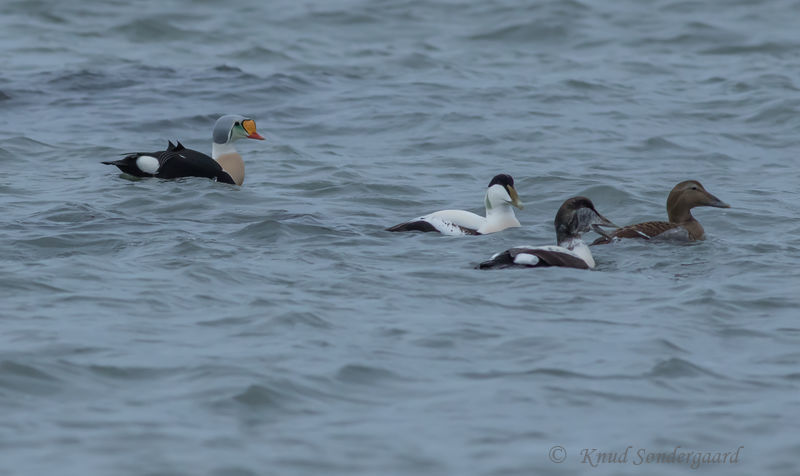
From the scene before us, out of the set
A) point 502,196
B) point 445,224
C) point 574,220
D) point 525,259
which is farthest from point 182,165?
point 525,259

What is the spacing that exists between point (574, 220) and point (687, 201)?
1.52m

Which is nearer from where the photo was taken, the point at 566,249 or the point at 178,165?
the point at 566,249

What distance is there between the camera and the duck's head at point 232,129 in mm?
13844

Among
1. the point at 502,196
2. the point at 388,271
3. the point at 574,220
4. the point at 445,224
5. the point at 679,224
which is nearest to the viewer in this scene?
the point at 388,271

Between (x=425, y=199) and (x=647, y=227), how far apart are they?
2.64 m

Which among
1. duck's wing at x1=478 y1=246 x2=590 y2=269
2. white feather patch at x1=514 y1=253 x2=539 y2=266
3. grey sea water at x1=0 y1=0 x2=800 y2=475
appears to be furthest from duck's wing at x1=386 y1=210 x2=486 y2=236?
white feather patch at x1=514 y1=253 x2=539 y2=266

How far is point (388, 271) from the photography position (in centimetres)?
930

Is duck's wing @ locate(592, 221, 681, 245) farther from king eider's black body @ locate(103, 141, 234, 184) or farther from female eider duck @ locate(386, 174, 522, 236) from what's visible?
king eider's black body @ locate(103, 141, 234, 184)

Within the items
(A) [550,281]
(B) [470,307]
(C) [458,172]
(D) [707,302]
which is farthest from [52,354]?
(C) [458,172]

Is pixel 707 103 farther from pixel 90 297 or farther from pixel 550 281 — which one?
pixel 90 297

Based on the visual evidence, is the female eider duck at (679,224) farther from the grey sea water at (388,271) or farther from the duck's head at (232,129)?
the duck's head at (232,129)

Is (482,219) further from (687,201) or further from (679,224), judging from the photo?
(687,201)

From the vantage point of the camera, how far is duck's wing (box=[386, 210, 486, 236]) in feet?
34.9

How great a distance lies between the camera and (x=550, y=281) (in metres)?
8.98
